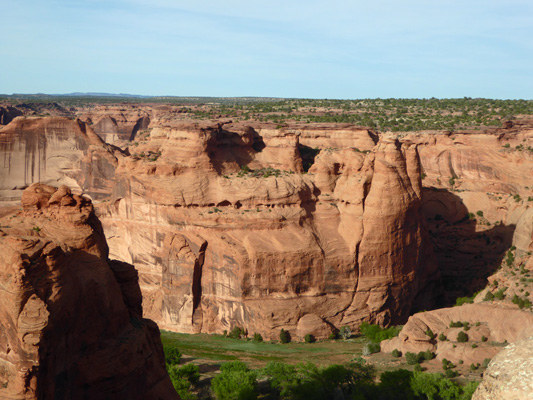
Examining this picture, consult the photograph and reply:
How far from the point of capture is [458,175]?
60000 mm

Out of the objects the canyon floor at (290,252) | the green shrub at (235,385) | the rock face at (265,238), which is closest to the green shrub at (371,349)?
the canyon floor at (290,252)

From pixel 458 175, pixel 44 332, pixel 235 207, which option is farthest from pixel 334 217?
pixel 44 332

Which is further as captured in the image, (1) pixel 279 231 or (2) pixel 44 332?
(1) pixel 279 231

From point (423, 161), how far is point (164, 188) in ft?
93.7

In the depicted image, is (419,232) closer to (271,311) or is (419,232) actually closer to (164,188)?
(271,311)

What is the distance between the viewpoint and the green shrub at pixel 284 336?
41844 mm

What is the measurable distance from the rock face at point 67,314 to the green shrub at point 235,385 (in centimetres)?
940

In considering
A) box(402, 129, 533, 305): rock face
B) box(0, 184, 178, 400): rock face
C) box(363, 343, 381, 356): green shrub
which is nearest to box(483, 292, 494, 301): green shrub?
box(402, 129, 533, 305): rock face

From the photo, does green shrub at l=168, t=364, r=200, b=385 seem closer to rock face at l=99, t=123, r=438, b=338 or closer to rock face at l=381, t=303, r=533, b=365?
rock face at l=99, t=123, r=438, b=338

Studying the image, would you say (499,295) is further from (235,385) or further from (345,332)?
(235,385)

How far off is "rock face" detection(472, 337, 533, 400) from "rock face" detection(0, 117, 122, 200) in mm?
47548

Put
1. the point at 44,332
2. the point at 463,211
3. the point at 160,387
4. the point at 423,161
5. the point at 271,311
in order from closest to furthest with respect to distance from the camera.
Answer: the point at 44,332 → the point at 160,387 → the point at 271,311 → the point at 463,211 → the point at 423,161

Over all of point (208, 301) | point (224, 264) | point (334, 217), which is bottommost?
point (208, 301)

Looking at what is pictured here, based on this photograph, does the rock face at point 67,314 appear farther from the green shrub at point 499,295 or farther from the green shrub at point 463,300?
the green shrub at point 463,300
